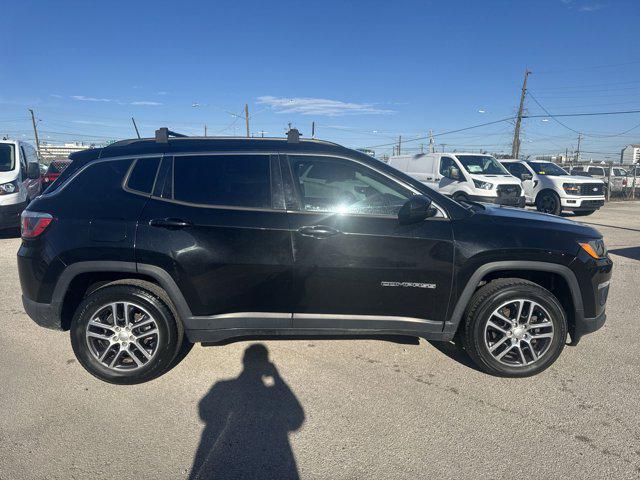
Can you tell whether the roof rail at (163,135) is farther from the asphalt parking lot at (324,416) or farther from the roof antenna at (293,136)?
the asphalt parking lot at (324,416)

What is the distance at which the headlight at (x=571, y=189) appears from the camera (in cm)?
1325

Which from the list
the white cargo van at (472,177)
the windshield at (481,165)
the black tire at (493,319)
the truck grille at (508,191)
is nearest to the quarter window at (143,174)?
the black tire at (493,319)

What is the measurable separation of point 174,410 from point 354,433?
4.11 ft

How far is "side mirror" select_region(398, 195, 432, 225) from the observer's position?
115 inches

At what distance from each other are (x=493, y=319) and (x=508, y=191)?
1008cm

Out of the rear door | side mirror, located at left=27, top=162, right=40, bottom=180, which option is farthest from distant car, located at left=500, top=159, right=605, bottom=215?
side mirror, located at left=27, top=162, right=40, bottom=180

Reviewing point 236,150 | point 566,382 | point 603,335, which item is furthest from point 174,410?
point 603,335

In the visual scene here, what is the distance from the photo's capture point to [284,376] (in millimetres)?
3252

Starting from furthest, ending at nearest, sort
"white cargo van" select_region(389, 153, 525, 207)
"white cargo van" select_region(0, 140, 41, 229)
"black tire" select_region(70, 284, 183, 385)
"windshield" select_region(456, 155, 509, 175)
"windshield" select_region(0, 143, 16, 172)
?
"windshield" select_region(456, 155, 509, 175)
"white cargo van" select_region(389, 153, 525, 207)
"windshield" select_region(0, 143, 16, 172)
"white cargo van" select_region(0, 140, 41, 229)
"black tire" select_region(70, 284, 183, 385)

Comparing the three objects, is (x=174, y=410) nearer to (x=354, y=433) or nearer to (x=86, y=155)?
(x=354, y=433)

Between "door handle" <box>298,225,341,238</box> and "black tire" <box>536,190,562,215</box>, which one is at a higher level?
"door handle" <box>298,225,341,238</box>

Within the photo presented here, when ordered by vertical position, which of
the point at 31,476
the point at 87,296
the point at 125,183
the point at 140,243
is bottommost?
the point at 31,476

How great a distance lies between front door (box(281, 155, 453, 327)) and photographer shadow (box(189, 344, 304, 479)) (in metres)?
0.56

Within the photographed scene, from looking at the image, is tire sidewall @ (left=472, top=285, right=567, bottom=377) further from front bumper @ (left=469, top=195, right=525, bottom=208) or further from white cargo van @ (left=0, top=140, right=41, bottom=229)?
front bumper @ (left=469, top=195, right=525, bottom=208)
